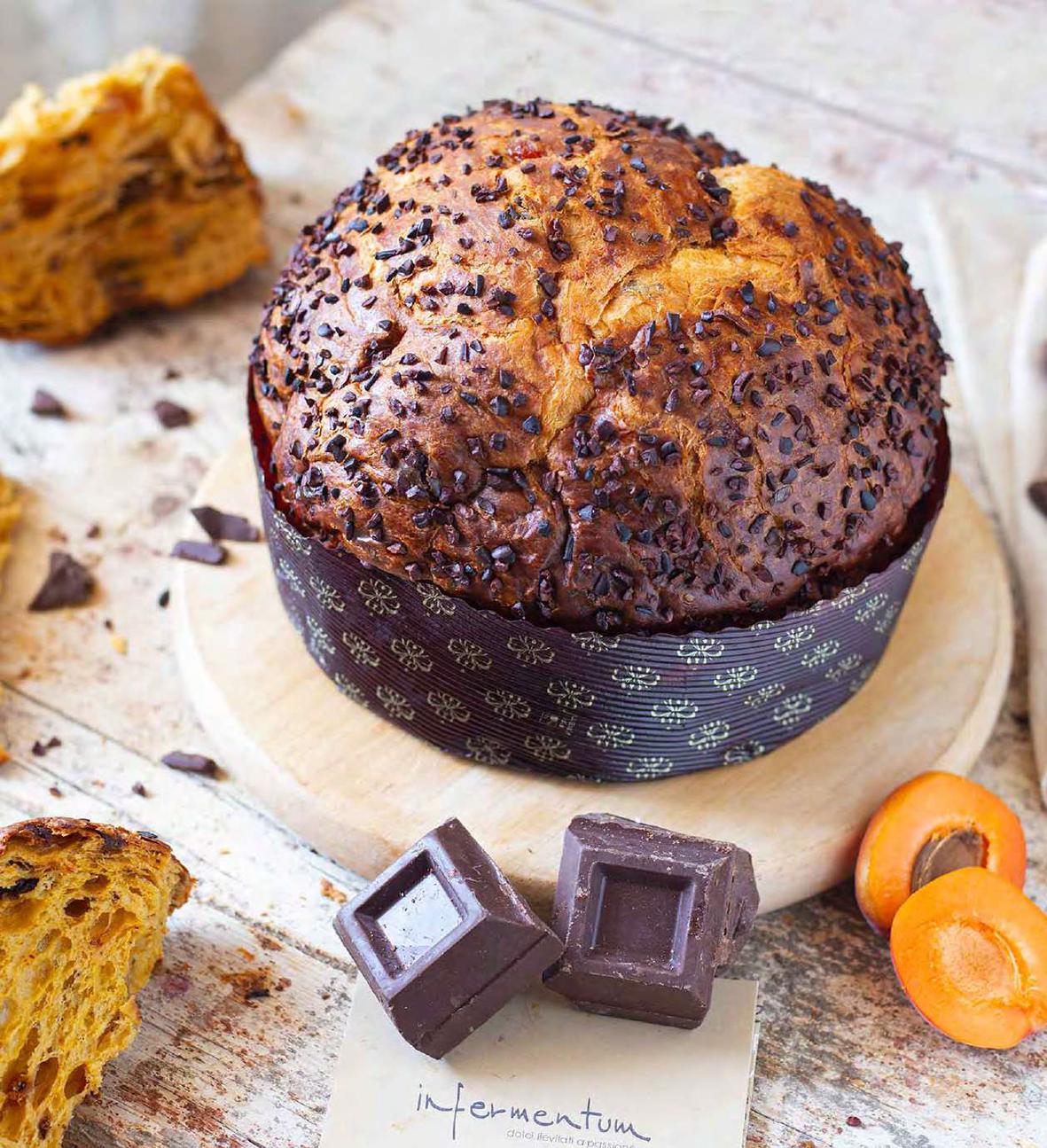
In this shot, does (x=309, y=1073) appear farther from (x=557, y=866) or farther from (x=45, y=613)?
(x=45, y=613)

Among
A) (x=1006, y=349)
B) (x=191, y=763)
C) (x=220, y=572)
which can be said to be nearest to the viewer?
(x=191, y=763)

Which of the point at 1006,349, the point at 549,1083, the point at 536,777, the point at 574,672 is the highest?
the point at 574,672

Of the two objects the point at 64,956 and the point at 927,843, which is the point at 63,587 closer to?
the point at 64,956

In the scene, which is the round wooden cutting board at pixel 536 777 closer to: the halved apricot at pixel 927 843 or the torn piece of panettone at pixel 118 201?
the halved apricot at pixel 927 843

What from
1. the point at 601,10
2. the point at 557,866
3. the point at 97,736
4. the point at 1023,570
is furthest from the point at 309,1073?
the point at 601,10

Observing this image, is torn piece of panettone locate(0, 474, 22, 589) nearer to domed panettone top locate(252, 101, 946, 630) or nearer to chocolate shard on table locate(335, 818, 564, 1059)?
domed panettone top locate(252, 101, 946, 630)

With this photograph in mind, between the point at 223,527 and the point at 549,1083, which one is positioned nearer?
the point at 549,1083

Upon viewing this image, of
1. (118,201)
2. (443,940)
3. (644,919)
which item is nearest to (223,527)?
(118,201)

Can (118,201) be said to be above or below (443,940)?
above
